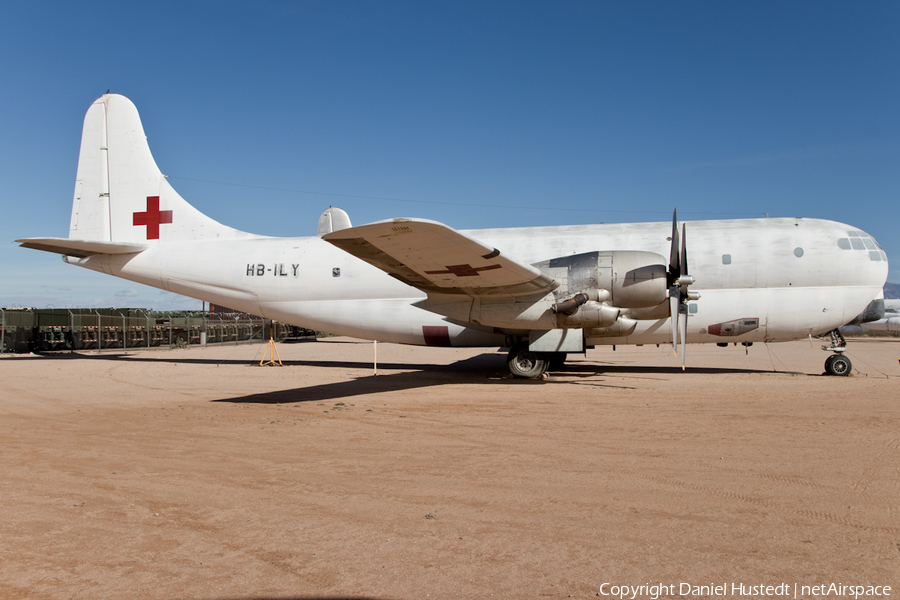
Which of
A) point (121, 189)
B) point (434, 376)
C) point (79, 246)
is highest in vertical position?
point (121, 189)

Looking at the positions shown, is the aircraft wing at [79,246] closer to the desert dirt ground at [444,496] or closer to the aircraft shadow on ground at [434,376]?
the aircraft shadow on ground at [434,376]

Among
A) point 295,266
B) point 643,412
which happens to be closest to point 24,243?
point 295,266

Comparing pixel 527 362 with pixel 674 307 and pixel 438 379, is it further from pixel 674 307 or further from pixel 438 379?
pixel 674 307

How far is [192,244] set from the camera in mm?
17578

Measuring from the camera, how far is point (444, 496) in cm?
473

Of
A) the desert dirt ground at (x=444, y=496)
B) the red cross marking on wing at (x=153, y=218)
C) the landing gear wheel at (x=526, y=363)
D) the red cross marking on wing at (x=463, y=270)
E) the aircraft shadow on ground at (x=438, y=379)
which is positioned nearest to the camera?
the desert dirt ground at (x=444, y=496)

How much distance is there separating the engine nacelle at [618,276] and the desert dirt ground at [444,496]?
284 centimetres

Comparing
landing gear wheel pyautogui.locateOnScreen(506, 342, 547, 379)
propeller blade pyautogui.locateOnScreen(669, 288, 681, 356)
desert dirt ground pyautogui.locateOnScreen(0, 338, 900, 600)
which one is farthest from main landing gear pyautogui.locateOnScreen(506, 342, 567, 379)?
desert dirt ground pyautogui.locateOnScreen(0, 338, 900, 600)

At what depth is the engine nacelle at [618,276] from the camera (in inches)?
483

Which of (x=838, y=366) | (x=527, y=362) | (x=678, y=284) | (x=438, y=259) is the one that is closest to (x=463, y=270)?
(x=438, y=259)

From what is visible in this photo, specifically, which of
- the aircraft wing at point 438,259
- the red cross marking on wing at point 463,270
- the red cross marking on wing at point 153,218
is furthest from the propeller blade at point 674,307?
the red cross marking on wing at point 153,218

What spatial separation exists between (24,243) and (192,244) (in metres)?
4.68

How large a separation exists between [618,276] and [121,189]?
1656 cm

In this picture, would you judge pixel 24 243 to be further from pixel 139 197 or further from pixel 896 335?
pixel 896 335
